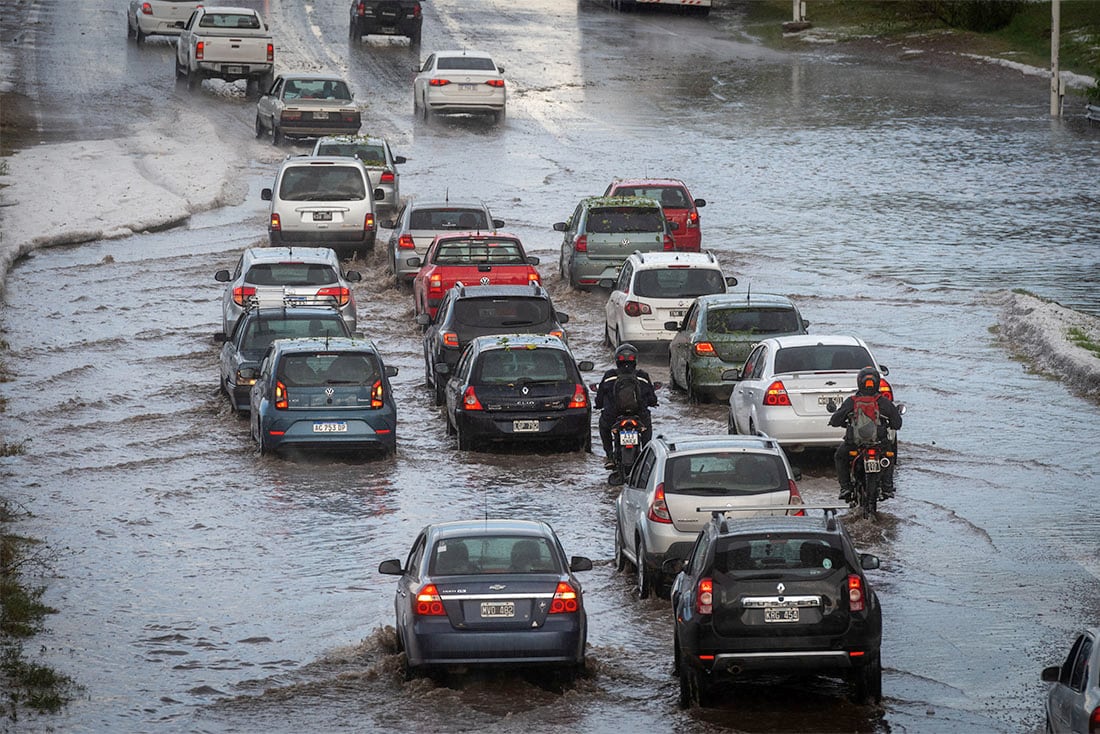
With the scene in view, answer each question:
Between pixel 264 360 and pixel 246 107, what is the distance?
3122 centimetres

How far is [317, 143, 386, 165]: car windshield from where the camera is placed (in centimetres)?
4234

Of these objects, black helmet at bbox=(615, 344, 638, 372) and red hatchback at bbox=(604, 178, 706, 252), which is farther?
red hatchback at bbox=(604, 178, 706, 252)

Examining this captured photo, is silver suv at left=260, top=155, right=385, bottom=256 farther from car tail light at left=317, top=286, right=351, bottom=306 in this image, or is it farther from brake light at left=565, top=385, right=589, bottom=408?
brake light at left=565, top=385, right=589, bottom=408

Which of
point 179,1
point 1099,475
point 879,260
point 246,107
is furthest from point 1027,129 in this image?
point 1099,475

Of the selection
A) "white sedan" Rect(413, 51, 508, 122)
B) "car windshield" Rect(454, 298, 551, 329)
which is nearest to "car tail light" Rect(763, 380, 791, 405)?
"car windshield" Rect(454, 298, 551, 329)

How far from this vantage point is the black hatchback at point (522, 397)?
23531 mm

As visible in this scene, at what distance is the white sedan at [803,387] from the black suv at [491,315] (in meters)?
4.16

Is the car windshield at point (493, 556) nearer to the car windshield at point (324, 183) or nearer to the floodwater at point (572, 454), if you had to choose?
the floodwater at point (572, 454)

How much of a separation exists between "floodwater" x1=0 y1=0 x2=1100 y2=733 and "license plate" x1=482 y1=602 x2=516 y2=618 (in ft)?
2.24

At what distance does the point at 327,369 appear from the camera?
2348cm

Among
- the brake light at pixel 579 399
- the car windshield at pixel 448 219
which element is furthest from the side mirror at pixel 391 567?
the car windshield at pixel 448 219

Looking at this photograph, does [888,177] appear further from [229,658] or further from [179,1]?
[229,658]

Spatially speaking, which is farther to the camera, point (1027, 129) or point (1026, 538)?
point (1027, 129)

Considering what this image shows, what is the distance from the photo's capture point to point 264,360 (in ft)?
81.0
